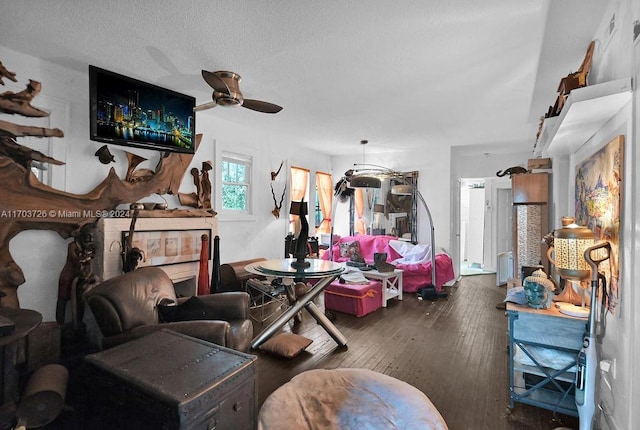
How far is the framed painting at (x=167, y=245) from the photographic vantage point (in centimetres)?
346

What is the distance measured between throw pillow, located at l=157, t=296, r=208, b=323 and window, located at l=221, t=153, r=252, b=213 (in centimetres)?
255

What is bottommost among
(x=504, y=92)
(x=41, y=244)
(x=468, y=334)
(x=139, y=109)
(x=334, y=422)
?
(x=468, y=334)

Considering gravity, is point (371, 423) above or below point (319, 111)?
below

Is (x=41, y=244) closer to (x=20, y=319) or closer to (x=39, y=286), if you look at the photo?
(x=39, y=286)

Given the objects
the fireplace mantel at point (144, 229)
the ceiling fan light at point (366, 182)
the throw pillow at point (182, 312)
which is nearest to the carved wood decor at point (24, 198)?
the fireplace mantel at point (144, 229)

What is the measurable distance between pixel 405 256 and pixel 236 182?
10.9ft

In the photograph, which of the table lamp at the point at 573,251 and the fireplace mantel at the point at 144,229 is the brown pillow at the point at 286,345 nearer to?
the fireplace mantel at the point at 144,229

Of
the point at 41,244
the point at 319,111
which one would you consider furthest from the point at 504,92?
the point at 41,244

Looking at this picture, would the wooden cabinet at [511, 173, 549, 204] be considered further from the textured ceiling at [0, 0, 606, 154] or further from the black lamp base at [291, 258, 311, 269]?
the black lamp base at [291, 258, 311, 269]

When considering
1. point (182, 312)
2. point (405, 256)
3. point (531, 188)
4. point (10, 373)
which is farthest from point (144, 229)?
point (531, 188)

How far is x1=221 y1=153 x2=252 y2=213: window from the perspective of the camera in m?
4.91

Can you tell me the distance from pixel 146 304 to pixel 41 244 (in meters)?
1.41

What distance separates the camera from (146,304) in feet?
7.93

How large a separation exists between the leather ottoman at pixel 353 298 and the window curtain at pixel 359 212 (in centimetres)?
275
